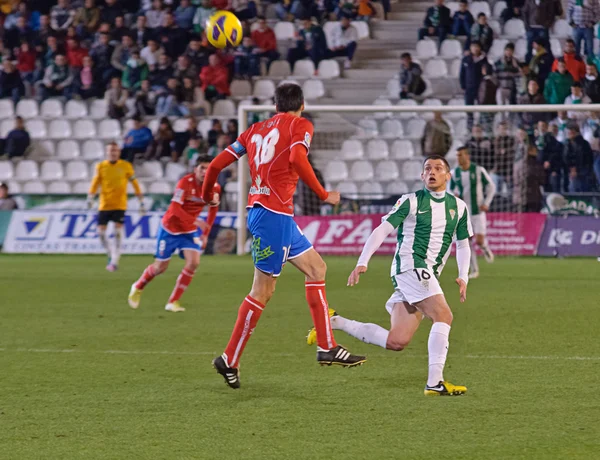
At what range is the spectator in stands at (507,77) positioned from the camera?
21.7 m

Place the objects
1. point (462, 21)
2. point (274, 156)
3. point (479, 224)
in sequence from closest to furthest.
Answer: point (274, 156), point (479, 224), point (462, 21)

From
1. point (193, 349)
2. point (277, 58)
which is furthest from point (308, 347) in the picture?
point (277, 58)

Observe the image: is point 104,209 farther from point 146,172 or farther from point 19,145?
point 19,145

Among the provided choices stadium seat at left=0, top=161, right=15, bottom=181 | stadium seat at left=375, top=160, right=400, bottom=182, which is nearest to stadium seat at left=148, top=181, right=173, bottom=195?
stadium seat at left=0, top=161, right=15, bottom=181

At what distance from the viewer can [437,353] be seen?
634 cm

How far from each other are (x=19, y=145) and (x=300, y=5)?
24.9ft

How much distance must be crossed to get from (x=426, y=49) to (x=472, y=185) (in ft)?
30.2

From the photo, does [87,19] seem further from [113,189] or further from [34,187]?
[113,189]

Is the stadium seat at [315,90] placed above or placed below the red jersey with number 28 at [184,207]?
below

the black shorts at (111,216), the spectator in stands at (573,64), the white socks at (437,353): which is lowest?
the black shorts at (111,216)

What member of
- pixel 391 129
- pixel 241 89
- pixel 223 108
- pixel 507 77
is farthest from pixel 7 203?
pixel 507 77

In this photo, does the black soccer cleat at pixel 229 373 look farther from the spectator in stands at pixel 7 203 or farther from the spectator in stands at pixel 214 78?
the spectator in stands at pixel 214 78

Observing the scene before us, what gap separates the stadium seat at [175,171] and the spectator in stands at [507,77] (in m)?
7.17

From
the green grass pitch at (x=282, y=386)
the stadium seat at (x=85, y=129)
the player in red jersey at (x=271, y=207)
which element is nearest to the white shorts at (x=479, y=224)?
the green grass pitch at (x=282, y=386)
